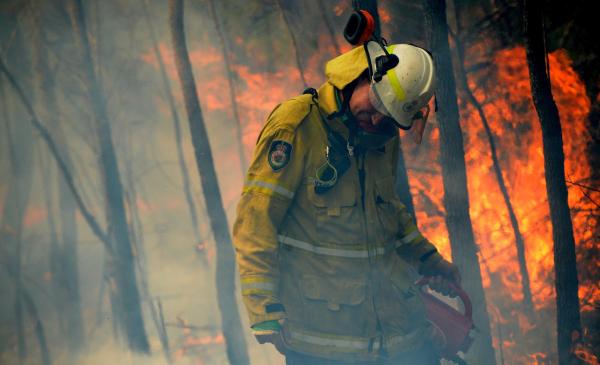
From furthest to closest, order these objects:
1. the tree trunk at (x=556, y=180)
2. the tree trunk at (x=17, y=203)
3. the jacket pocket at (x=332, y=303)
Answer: the tree trunk at (x=17, y=203), the tree trunk at (x=556, y=180), the jacket pocket at (x=332, y=303)

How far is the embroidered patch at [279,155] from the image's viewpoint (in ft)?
8.46

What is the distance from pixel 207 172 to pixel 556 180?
4.78m

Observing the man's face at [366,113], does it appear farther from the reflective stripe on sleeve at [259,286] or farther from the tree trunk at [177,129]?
the tree trunk at [177,129]

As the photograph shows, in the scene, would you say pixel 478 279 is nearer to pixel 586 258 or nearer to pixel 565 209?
pixel 565 209

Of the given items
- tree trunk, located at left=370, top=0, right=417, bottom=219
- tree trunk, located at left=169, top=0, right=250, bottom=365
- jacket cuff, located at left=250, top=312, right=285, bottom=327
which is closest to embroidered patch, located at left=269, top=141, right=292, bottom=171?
jacket cuff, located at left=250, top=312, right=285, bottom=327

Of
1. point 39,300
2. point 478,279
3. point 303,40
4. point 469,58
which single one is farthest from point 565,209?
point 39,300

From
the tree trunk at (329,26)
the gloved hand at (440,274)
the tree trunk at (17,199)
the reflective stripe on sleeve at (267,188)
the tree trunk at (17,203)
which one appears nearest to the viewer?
the reflective stripe on sleeve at (267,188)

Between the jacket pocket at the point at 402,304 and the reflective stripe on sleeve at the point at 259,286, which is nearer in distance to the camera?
the reflective stripe on sleeve at the point at 259,286

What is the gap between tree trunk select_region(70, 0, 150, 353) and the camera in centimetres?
1012

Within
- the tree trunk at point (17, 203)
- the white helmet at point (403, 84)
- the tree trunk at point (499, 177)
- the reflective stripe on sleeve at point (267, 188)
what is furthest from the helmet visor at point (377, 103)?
the tree trunk at point (17, 203)

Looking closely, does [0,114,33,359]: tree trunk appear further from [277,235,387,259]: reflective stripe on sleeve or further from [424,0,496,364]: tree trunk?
[277,235,387,259]: reflective stripe on sleeve

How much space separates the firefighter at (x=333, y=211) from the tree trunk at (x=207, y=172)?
5.09 m

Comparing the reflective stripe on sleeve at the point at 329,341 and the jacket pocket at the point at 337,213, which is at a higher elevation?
the jacket pocket at the point at 337,213

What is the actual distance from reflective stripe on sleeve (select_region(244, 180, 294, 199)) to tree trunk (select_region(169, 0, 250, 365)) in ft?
16.7
